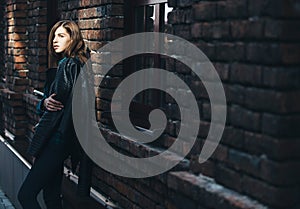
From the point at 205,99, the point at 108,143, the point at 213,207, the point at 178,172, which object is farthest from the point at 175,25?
the point at 108,143

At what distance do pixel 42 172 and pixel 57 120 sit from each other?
1.34ft

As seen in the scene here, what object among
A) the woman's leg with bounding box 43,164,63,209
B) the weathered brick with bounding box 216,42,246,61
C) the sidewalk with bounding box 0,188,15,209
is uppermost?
the weathered brick with bounding box 216,42,246,61

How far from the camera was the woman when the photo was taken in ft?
12.9

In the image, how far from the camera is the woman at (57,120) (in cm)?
392

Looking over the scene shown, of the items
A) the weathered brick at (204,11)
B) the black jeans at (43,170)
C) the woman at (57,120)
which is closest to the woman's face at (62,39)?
the woman at (57,120)

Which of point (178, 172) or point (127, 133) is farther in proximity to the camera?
point (127, 133)

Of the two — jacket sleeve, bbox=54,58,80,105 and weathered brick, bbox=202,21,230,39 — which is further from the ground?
weathered brick, bbox=202,21,230,39

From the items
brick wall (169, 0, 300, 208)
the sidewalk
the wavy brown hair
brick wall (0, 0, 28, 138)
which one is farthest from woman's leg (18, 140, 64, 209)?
brick wall (0, 0, 28, 138)

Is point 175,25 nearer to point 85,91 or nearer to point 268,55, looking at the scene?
point 268,55

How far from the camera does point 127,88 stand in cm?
407

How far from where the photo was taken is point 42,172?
4047 millimetres

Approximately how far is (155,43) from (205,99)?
1071mm

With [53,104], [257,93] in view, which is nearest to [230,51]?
[257,93]

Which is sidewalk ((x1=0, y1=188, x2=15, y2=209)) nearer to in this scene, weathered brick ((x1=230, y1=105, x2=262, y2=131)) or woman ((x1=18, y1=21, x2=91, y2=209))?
woman ((x1=18, y1=21, x2=91, y2=209))
